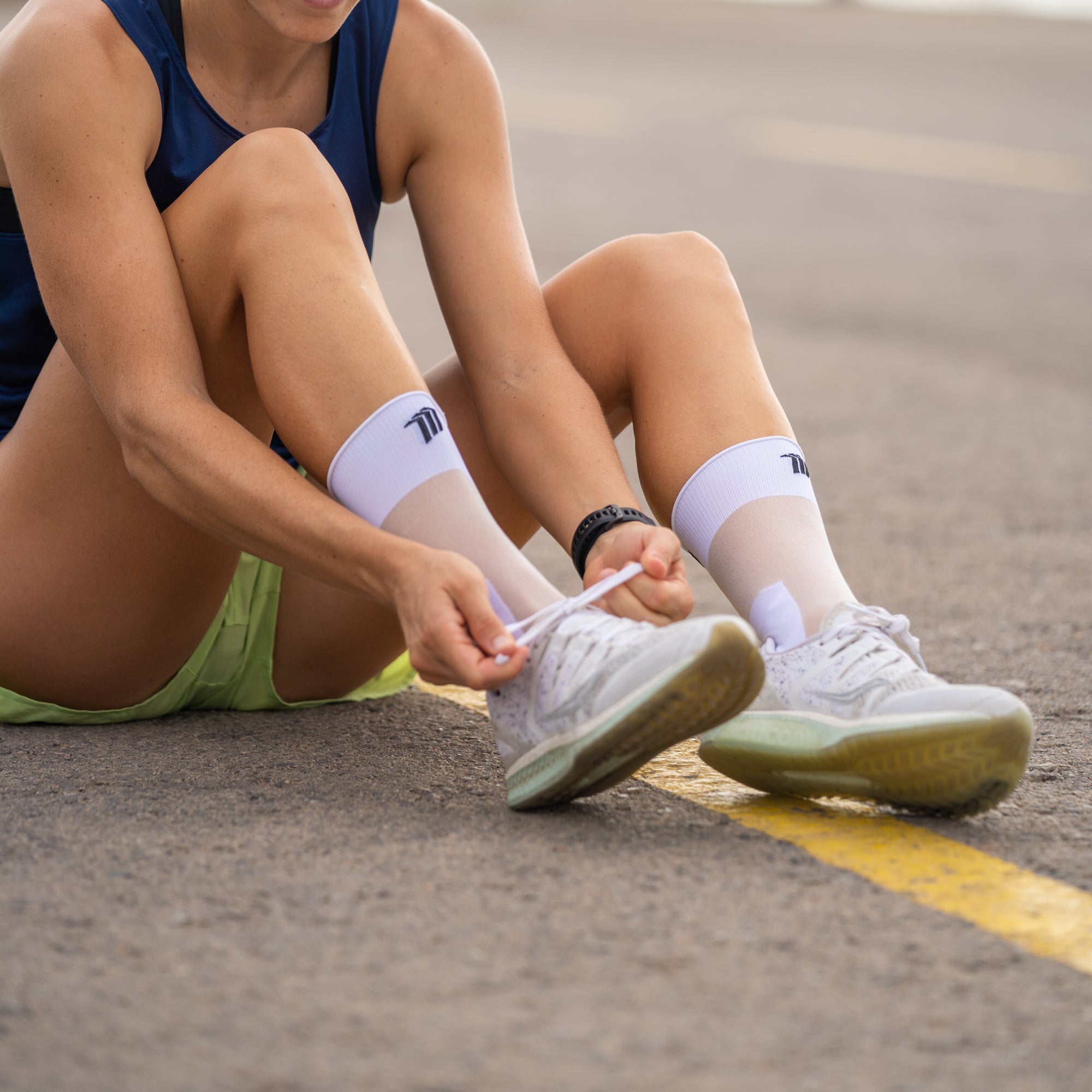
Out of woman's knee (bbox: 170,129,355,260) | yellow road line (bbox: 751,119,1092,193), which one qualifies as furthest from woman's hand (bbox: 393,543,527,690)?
yellow road line (bbox: 751,119,1092,193)

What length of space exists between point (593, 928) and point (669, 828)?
0.30 m

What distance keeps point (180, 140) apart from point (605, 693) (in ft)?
3.00

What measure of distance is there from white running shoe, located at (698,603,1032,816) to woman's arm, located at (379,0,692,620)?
0.32 meters

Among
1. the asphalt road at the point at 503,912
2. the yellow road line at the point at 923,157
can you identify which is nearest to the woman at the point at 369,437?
the asphalt road at the point at 503,912

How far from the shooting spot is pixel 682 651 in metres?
1.59

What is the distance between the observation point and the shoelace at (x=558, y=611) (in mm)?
1718

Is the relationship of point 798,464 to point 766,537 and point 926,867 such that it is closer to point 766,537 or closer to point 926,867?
point 766,537

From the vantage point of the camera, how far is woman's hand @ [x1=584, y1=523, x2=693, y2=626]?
1.80m

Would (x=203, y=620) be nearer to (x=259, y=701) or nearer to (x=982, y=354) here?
(x=259, y=701)

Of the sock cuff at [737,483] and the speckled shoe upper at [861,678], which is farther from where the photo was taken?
the sock cuff at [737,483]

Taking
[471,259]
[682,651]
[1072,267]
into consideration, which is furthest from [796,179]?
[682,651]

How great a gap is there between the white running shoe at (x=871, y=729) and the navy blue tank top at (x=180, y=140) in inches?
32.8

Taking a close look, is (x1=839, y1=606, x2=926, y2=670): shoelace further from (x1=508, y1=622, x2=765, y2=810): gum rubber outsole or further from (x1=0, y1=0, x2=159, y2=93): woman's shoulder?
(x1=0, y1=0, x2=159, y2=93): woman's shoulder

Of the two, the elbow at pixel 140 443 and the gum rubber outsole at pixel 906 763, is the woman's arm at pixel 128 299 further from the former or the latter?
the gum rubber outsole at pixel 906 763
